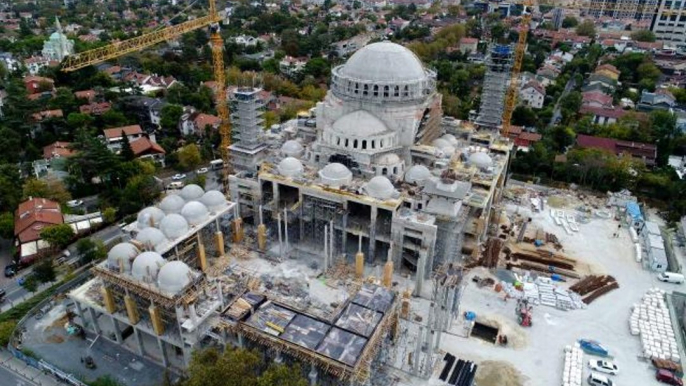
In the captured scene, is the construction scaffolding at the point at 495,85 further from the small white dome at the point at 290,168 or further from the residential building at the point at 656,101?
the residential building at the point at 656,101

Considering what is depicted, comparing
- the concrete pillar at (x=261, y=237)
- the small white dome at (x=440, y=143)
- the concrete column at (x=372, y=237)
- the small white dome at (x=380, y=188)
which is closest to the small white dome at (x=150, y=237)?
the concrete pillar at (x=261, y=237)

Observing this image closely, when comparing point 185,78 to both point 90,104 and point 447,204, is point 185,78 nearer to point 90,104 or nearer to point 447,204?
point 90,104

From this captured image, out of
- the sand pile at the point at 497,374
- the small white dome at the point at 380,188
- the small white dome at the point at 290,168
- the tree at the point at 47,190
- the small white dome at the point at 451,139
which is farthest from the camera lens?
the small white dome at the point at 451,139

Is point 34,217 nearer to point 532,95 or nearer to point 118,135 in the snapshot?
point 118,135

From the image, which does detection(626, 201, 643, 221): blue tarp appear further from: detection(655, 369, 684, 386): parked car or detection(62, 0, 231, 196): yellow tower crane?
detection(62, 0, 231, 196): yellow tower crane

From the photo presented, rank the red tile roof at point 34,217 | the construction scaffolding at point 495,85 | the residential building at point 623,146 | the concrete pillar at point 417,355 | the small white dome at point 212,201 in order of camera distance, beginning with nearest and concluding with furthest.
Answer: the concrete pillar at point 417,355, the small white dome at point 212,201, the red tile roof at point 34,217, the construction scaffolding at point 495,85, the residential building at point 623,146

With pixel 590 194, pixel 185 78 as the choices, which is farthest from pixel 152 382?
pixel 185 78

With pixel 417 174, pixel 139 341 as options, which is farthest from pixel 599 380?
pixel 139 341

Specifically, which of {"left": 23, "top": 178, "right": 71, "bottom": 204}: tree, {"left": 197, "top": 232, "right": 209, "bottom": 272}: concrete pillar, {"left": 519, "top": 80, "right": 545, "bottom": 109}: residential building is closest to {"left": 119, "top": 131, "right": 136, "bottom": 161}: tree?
{"left": 23, "top": 178, "right": 71, "bottom": 204}: tree
